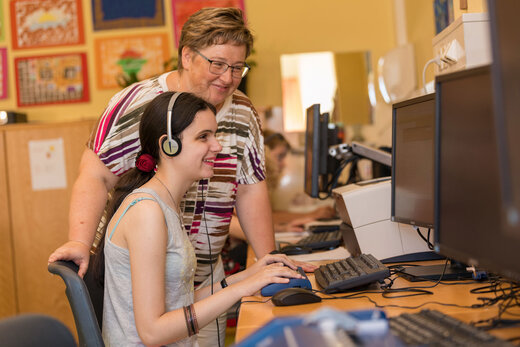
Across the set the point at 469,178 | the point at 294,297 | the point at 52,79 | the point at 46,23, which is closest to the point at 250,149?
the point at 294,297

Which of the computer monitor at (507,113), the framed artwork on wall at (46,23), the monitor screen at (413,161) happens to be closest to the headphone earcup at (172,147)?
the monitor screen at (413,161)

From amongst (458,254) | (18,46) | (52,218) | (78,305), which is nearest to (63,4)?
(18,46)

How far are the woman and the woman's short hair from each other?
0.32 metres

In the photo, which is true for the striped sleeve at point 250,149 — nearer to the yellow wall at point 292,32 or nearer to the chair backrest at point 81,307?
the chair backrest at point 81,307

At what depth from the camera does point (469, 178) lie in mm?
1176

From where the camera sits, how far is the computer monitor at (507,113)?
2.60 feet

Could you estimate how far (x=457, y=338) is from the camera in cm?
91

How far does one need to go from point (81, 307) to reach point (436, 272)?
0.90 meters

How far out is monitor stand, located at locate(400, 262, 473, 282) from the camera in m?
1.59

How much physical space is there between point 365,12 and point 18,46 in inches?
96.5

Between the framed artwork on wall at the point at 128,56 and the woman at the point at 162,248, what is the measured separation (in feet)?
8.72

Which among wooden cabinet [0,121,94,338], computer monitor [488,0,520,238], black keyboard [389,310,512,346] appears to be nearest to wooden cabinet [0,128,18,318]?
wooden cabinet [0,121,94,338]

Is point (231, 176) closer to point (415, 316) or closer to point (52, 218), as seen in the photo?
point (415, 316)

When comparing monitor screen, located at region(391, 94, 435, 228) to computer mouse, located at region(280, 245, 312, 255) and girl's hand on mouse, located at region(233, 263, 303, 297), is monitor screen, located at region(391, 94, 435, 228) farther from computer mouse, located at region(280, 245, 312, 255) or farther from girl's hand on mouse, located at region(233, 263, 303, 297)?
computer mouse, located at region(280, 245, 312, 255)
